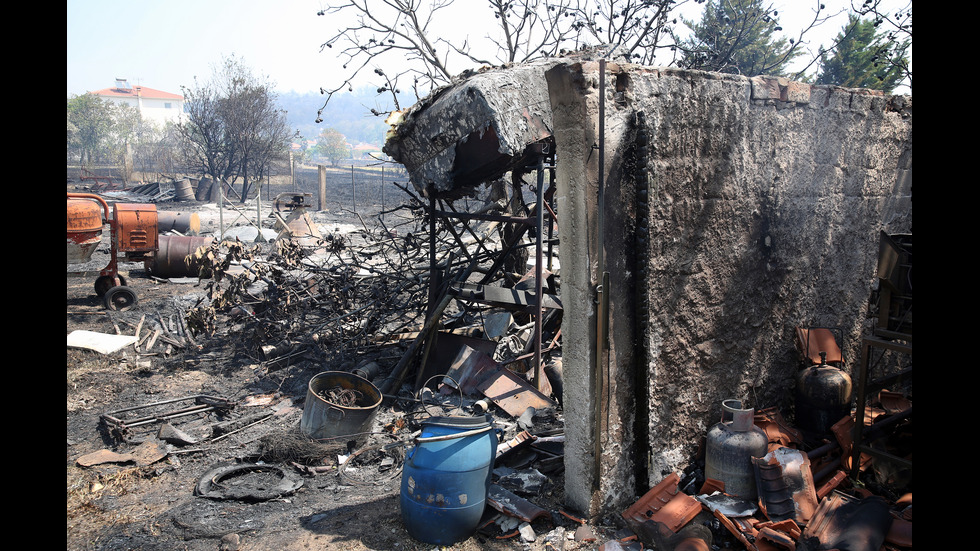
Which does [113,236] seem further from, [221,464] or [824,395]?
[824,395]

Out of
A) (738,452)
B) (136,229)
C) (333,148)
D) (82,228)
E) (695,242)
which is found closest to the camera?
(738,452)

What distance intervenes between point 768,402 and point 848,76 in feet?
64.4

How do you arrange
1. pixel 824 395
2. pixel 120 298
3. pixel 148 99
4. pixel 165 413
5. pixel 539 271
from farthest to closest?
pixel 148 99 < pixel 120 298 < pixel 165 413 < pixel 539 271 < pixel 824 395

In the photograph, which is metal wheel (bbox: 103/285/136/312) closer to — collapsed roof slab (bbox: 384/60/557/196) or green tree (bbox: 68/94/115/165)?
collapsed roof slab (bbox: 384/60/557/196)

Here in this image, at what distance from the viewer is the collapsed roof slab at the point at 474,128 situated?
5.18 metres

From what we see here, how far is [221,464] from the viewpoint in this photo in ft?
16.9

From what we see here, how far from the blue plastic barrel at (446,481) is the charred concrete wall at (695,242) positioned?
2.10 feet

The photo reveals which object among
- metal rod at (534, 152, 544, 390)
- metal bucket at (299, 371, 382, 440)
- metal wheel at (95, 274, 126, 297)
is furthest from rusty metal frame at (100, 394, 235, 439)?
metal wheel at (95, 274, 126, 297)

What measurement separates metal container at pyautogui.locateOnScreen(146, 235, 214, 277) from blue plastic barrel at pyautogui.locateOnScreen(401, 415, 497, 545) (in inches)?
394

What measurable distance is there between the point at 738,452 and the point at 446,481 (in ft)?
6.60

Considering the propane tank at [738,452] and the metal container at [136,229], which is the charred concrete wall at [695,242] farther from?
the metal container at [136,229]

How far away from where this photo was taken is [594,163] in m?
3.62

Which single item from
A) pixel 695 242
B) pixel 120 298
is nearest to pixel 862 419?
pixel 695 242
